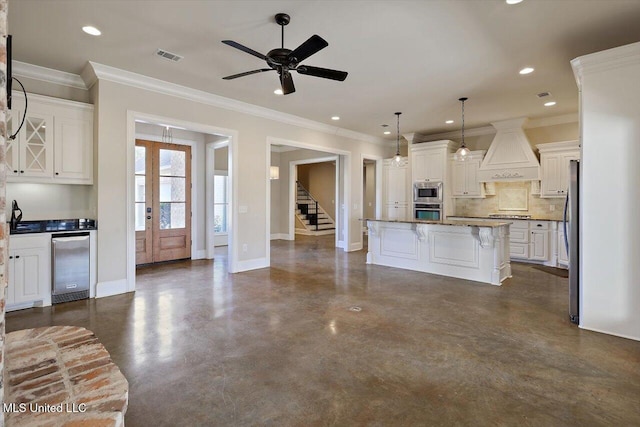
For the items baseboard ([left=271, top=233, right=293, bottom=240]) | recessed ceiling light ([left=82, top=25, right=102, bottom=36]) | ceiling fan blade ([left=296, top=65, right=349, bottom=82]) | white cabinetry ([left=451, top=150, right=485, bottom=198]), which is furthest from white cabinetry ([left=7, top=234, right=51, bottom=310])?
white cabinetry ([left=451, top=150, right=485, bottom=198])

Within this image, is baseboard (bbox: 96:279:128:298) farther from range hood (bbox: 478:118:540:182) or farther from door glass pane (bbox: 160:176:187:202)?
range hood (bbox: 478:118:540:182)

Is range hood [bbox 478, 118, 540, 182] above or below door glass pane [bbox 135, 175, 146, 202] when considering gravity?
above

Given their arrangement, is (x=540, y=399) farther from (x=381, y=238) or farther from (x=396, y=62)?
(x=381, y=238)

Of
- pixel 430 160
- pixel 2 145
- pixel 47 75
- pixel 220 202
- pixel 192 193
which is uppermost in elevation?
pixel 47 75

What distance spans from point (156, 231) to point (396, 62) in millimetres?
5472

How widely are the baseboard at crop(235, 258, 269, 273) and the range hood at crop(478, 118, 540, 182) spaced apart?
17.1ft

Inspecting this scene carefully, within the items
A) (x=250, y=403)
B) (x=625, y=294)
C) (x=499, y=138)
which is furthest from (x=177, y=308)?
→ (x=499, y=138)

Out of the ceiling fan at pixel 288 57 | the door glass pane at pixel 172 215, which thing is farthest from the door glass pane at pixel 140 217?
the ceiling fan at pixel 288 57

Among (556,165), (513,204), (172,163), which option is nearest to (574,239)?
(556,165)

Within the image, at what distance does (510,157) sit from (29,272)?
27.5ft

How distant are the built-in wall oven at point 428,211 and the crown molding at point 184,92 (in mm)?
3022

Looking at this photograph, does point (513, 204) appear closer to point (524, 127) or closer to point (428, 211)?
point (524, 127)

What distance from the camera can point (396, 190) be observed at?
8.98 m

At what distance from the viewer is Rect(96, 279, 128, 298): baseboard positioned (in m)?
4.36
